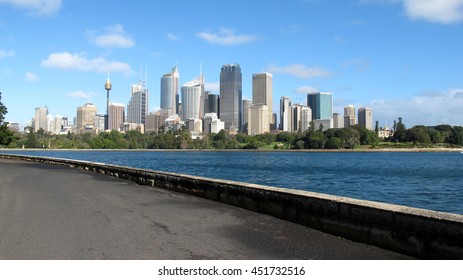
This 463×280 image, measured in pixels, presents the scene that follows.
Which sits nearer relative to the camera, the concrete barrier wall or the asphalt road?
the concrete barrier wall

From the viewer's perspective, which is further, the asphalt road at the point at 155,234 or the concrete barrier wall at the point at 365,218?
the asphalt road at the point at 155,234

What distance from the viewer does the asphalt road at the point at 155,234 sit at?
6.25 m

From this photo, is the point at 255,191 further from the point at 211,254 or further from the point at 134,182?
the point at 134,182

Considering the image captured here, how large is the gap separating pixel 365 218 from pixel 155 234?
3642 mm

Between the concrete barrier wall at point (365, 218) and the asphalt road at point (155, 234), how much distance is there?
0.71ft

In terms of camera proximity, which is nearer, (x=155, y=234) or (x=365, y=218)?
(x=365, y=218)

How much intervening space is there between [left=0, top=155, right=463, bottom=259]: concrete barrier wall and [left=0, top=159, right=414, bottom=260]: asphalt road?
22cm

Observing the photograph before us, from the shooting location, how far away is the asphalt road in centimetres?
625

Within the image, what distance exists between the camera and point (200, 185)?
42.5ft

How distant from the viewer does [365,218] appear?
22.5 ft

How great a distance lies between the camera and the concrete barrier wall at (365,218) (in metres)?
5.64

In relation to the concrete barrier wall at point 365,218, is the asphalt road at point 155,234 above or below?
below
